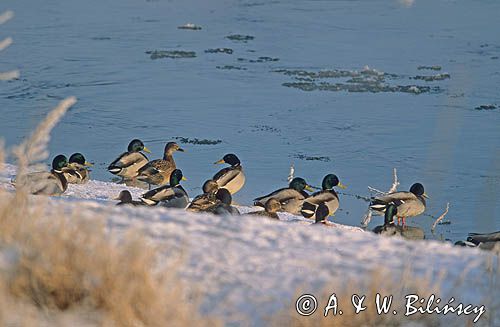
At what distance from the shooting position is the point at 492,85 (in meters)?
15.0

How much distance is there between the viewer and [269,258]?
294cm

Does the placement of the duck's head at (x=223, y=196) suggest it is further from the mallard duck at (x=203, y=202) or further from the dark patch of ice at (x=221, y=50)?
the dark patch of ice at (x=221, y=50)

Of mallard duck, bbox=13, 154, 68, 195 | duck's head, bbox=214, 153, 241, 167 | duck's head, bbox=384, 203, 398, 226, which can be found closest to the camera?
mallard duck, bbox=13, 154, 68, 195

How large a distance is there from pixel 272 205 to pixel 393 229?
115cm

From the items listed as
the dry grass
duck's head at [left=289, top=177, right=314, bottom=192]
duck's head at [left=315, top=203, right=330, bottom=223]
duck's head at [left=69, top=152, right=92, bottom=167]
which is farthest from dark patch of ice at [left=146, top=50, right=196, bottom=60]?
the dry grass

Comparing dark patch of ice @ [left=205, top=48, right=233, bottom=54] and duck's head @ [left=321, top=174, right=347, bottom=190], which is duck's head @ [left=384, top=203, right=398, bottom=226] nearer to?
duck's head @ [left=321, top=174, right=347, bottom=190]

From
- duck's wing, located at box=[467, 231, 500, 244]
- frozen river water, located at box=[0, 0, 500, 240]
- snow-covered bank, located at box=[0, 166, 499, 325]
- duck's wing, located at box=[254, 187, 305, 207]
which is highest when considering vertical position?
frozen river water, located at box=[0, 0, 500, 240]

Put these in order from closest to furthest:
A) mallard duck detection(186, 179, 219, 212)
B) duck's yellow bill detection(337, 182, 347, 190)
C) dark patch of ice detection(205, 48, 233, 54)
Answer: mallard duck detection(186, 179, 219, 212) < duck's yellow bill detection(337, 182, 347, 190) < dark patch of ice detection(205, 48, 233, 54)

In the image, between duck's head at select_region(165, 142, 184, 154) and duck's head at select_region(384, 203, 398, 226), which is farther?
duck's head at select_region(165, 142, 184, 154)

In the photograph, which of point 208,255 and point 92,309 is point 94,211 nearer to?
point 208,255

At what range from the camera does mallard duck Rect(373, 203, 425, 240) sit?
895cm

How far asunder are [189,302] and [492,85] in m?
13.2

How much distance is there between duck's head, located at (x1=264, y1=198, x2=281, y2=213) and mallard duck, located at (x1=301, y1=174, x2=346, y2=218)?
1.88 ft

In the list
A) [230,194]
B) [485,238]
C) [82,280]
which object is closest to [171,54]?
[230,194]
